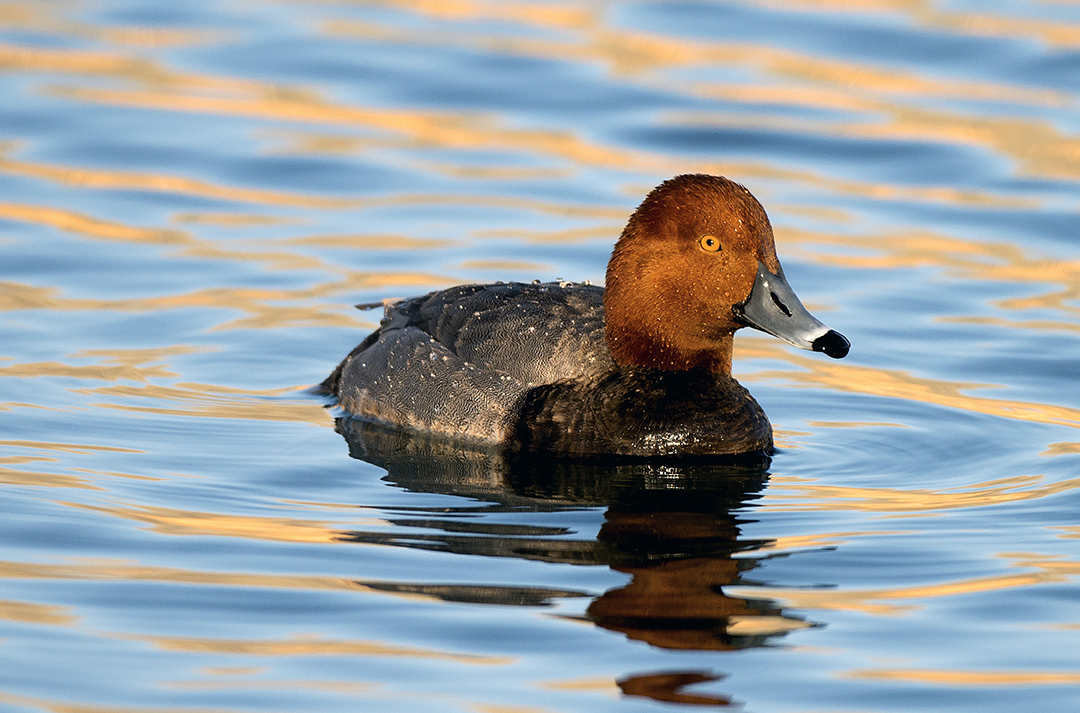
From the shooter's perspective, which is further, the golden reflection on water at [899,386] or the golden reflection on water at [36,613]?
the golden reflection on water at [899,386]

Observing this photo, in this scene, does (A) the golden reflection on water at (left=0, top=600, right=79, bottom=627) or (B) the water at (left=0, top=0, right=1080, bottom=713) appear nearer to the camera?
(B) the water at (left=0, top=0, right=1080, bottom=713)

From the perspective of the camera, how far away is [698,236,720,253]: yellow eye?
801cm

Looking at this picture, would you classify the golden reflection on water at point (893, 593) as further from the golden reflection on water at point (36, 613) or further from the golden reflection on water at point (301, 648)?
the golden reflection on water at point (36, 613)

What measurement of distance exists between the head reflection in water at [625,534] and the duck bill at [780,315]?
2.01 ft

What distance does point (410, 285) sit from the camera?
11.1 m

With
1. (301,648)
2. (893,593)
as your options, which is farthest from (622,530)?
(301,648)

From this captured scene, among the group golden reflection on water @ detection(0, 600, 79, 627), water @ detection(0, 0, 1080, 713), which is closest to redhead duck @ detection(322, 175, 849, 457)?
water @ detection(0, 0, 1080, 713)

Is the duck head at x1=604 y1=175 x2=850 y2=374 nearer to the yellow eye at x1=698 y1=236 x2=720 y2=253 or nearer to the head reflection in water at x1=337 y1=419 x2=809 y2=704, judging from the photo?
the yellow eye at x1=698 y1=236 x2=720 y2=253

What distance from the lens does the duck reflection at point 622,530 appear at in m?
5.98

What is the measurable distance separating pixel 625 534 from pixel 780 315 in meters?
1.54

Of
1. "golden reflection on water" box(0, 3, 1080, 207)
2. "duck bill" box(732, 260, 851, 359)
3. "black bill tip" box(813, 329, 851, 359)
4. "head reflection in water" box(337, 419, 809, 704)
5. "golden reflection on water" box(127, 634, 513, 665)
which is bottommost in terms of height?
"golden reflection on water" box(127, 634, 513, 665)

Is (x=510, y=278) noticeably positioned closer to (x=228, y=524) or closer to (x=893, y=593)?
(x=228, y=524)

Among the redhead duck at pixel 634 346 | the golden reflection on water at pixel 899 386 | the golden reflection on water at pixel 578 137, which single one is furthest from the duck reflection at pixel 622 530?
the golden reflection on water at pixel 578 137

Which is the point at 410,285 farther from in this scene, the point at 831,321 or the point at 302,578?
the point at 302,578
